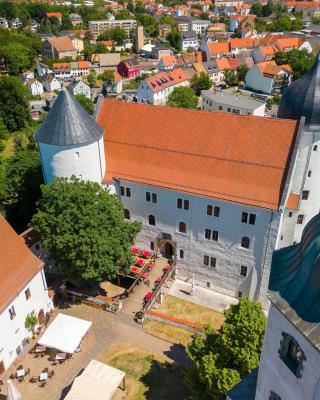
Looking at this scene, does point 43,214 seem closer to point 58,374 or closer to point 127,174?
point 127,174

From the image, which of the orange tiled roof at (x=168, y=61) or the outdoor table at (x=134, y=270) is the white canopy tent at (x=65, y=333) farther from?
the orange tiled roof at (x=168, y=61)

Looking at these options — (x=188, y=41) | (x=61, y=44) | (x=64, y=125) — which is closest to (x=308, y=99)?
(x=64, y=125)

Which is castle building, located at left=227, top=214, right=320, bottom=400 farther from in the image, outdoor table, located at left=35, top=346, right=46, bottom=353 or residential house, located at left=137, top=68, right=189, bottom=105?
residential house, located at left=137, top=68, right=189, bottom=105

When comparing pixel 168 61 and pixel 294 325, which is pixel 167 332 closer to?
pixel 294 325

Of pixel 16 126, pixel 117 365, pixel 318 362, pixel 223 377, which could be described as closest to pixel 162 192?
pixel 117 365

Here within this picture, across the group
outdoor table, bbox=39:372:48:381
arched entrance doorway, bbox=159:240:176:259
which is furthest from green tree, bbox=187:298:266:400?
arched entrance doorway, bbox=159:240:176:259
